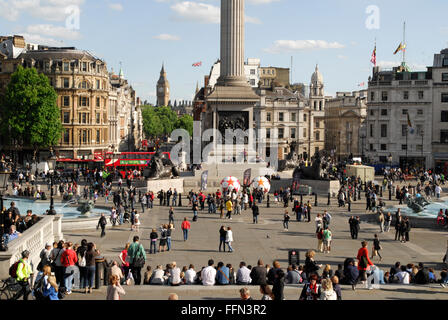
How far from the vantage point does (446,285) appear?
17.1 m

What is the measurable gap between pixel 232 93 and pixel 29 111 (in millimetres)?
27524

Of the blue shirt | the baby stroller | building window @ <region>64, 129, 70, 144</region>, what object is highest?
building window @ <region>64, 129, 70, 144</region>

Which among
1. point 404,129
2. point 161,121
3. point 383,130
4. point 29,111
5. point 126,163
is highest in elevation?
point 161,121

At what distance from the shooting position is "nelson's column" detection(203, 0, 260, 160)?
2189 inches

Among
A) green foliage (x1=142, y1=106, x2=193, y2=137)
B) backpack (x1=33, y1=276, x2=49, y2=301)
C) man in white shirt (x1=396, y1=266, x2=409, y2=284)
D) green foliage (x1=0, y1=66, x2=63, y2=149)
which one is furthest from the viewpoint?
Result: green foliage (x1=142, y1=106, x2=193, y2=137)

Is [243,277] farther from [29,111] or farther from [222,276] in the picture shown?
[29,111]

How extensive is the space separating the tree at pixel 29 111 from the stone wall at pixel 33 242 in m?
46.7

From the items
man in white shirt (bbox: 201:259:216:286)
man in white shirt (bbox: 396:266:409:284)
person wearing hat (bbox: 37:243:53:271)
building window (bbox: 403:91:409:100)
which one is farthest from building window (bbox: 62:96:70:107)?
man in white shirt (bbox: 396:266:409:284)

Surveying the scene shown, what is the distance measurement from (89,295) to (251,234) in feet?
49.6

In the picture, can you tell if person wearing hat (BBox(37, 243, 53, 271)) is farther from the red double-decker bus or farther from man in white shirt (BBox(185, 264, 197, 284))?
the red double-decker bus

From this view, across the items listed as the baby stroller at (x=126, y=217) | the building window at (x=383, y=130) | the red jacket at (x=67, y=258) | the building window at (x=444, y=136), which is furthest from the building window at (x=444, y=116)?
the red jacket at (x=67, y=258)

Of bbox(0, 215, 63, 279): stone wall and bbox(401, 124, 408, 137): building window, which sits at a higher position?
bbox(401, 124, 408, 137): building window

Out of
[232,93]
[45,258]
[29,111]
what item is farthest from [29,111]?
[45,258]

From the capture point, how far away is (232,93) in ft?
184
